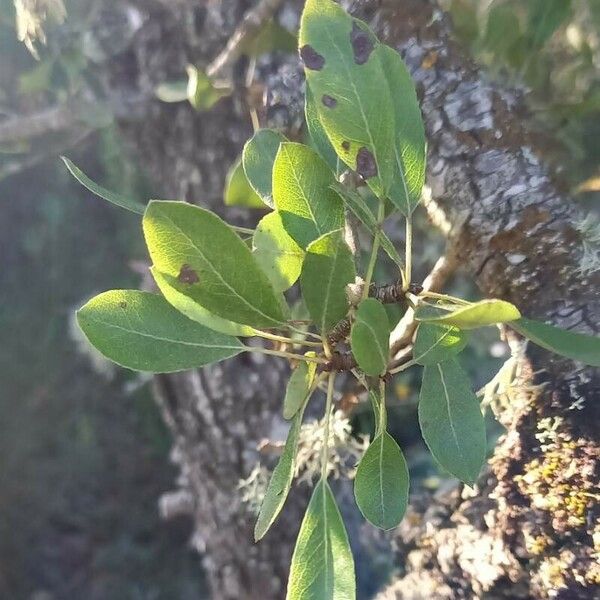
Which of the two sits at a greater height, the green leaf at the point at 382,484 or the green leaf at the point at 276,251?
the green leaf at the point at 276,251

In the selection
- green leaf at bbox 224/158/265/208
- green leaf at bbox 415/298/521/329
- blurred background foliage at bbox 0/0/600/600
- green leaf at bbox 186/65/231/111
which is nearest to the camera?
green leaf at bbox 415/298/521/329

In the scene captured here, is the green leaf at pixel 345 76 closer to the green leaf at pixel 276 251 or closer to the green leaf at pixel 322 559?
the green leaf at pixel 276 251

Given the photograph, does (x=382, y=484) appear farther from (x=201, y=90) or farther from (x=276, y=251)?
(x=201, y=90)

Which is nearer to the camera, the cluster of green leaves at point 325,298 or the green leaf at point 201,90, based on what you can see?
the cluster of green leaves at point 325,298

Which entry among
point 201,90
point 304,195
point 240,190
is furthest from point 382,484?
point 201,90

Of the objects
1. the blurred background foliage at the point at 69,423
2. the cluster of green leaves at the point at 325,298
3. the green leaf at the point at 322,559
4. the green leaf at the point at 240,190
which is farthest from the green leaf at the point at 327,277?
the blurred background foliage at the point at 69,423

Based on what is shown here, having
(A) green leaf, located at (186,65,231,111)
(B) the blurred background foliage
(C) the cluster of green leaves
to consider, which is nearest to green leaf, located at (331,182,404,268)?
(C) the cluster of green leaves

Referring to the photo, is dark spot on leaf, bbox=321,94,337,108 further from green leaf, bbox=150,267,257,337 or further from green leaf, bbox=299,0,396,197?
green leaf, bbox=150,267,257,337
